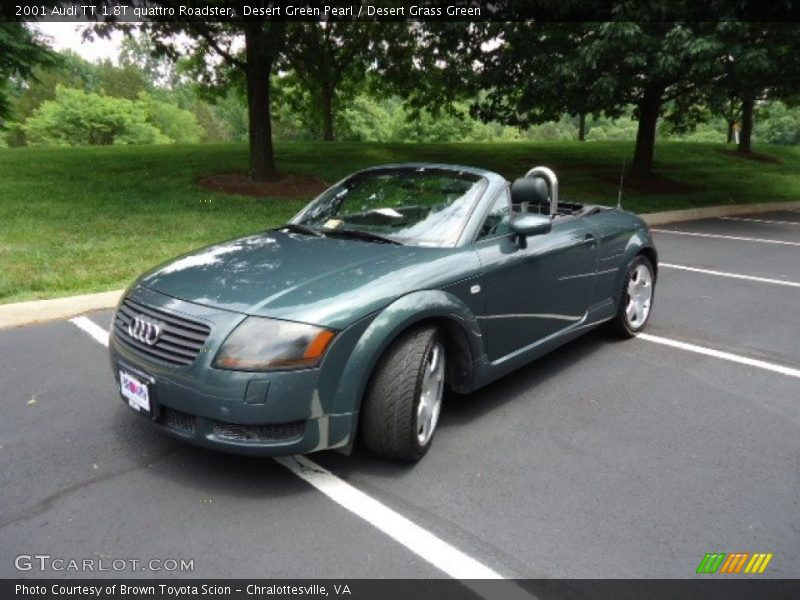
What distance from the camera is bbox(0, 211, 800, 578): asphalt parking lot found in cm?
243

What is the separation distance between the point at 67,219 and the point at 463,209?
26.3ft

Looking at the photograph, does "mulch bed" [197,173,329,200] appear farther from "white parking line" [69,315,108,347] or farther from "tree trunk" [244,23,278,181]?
"white parking line" [69,315,108,347]

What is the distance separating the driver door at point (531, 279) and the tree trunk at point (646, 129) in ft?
44.1

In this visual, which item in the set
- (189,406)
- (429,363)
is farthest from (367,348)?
(189,406)

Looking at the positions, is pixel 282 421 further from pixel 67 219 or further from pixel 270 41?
pixel 270 41

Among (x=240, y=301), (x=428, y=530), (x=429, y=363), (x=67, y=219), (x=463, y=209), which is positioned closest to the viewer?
(x=428, y=530)

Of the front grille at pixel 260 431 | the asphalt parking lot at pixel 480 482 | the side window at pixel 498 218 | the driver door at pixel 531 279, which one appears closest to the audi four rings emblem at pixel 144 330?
the front grille at pixel 260 431

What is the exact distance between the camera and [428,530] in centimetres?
257

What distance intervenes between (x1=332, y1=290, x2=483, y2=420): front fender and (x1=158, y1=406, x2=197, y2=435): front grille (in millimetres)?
627

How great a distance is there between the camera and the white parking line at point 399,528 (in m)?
2.32

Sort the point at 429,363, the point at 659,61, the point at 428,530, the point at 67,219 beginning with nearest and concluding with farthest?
the point at 428,530 → the point at 429,363 → the point at 67,219 → the point at 659,61

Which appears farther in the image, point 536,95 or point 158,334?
point 536,95

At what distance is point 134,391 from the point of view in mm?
2885

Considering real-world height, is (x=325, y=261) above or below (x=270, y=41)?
below
